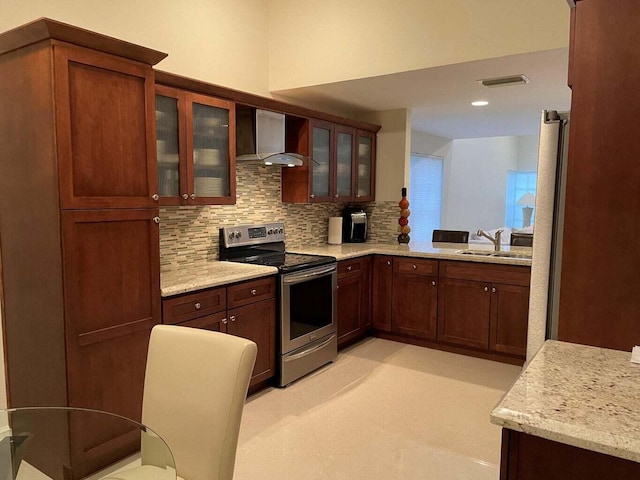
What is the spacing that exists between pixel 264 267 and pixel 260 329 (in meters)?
0.43

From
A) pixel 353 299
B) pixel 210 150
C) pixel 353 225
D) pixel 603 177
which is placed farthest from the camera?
pixel 353 225

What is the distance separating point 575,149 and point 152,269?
2.03m

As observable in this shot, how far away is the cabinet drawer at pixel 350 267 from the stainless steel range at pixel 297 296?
21 centimetres

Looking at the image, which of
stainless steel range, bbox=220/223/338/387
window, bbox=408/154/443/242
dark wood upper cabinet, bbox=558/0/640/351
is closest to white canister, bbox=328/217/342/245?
stainless steel range, bbox=220/223/338/387

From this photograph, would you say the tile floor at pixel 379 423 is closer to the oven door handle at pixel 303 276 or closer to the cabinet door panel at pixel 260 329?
the cabinet door panel at pixel 260 329

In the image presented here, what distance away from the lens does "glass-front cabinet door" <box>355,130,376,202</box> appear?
498cm

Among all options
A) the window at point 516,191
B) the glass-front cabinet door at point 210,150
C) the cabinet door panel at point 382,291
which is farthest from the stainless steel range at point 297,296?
the window at point 516,191

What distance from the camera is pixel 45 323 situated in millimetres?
2254

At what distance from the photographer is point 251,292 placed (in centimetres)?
317

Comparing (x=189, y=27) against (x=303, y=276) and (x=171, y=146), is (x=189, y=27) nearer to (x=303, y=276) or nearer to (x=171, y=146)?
(x=171, y=146)

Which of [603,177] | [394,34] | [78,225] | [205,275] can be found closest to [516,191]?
[394,34]

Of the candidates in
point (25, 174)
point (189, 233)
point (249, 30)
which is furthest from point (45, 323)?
point (249, 30)

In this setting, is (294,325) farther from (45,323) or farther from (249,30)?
(249,30)

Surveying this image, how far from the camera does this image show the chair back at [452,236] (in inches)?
206
